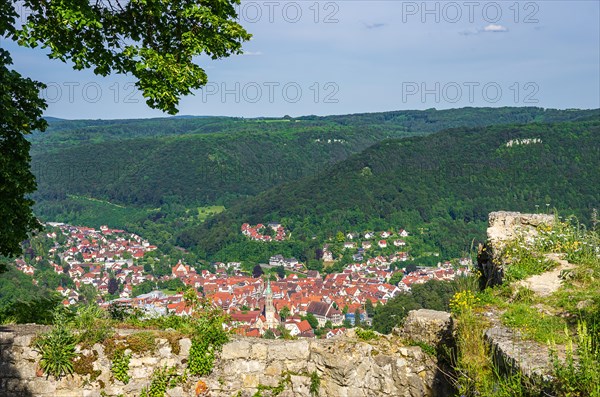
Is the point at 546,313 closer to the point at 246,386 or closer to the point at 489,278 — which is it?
the point at 489,278

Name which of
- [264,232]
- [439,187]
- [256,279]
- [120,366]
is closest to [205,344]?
[120,366]

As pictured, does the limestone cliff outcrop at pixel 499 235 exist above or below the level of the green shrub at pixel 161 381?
above

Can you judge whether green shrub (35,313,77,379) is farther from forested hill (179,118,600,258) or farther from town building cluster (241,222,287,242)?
town building cluster (241,222,287,242)

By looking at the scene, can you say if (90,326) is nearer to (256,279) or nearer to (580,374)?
(580,374)

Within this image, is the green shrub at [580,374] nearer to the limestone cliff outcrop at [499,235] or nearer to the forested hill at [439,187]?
the limestone cliff outcrop at [499,235]

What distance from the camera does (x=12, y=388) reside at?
6180 mm

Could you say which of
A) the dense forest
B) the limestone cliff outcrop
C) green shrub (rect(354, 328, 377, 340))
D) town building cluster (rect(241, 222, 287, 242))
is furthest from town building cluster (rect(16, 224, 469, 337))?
green shrub (rect(354, 328, 377, 340))

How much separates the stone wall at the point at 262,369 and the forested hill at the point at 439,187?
3759 inches

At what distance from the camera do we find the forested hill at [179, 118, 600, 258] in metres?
108

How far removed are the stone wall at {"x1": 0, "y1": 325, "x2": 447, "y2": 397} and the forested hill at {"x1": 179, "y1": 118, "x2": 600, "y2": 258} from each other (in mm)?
95487

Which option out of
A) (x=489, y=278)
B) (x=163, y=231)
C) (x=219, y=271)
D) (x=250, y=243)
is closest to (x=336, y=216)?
(x=250, y=243)

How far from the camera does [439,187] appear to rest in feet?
420

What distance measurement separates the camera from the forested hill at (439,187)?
355 ft

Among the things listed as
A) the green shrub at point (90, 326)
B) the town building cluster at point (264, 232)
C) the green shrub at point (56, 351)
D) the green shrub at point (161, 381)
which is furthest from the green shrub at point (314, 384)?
the town building cluster at point (264, 232)
